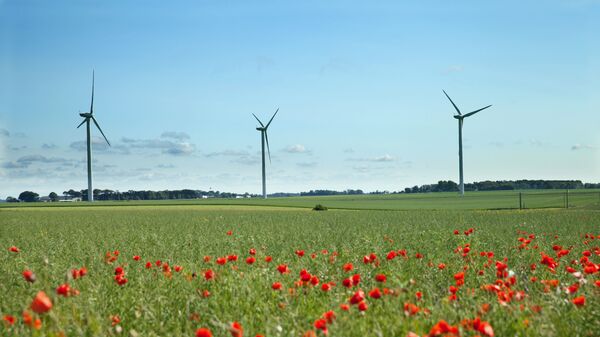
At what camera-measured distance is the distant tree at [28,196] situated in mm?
122875

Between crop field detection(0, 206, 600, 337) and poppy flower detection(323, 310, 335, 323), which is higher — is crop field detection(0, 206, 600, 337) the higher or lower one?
the lower one

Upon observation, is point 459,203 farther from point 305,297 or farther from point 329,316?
point 329,316

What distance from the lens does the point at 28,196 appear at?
4904 inches

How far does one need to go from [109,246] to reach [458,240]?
29.3 feet

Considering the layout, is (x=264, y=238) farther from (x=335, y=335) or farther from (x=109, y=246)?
(x=335, y=335)

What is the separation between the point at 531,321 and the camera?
5066mm

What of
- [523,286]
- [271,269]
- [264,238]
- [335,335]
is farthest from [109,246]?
[335,335]

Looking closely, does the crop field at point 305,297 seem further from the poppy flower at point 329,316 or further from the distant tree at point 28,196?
the distant tree at point 28,196

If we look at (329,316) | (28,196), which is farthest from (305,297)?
(28,196)

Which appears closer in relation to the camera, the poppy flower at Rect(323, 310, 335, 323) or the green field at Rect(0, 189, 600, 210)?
the poppy flower at Rect(323, 310, 335, 323)

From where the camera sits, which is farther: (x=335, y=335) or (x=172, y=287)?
(x=172, y=287)

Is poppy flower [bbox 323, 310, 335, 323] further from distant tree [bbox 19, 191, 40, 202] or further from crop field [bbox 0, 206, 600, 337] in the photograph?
distant tree [bbox 19, 191, 40, 202]

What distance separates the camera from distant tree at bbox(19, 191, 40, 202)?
A: 123 m

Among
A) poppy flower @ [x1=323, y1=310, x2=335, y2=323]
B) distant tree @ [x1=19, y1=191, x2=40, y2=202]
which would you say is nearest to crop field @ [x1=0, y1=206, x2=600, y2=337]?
poppy flower @ [x1=323, y1=310, x2=335, y2=323]
